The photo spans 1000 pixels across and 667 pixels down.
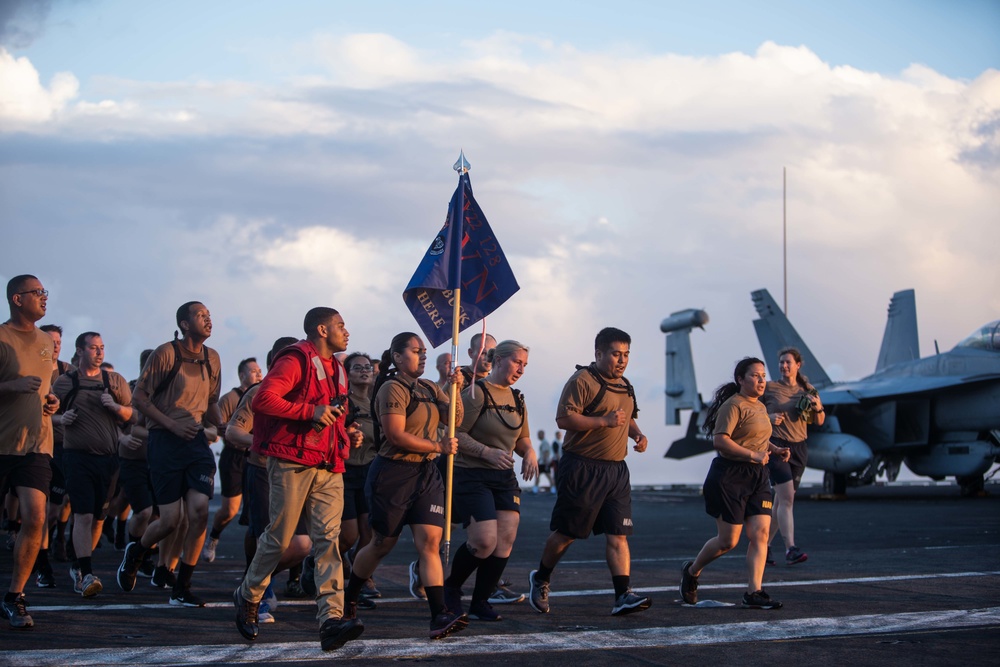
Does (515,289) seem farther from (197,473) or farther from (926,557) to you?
(926,557)

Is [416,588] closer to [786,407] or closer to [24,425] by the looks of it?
[24,425]

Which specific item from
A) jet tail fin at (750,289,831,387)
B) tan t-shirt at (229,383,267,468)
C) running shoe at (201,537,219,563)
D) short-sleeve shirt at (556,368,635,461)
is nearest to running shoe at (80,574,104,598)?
tan t-shirt at (229,383,267,468)

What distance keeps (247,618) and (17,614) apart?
1655mm

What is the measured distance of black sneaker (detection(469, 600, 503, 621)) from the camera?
7.70 metres

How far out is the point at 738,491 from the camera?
27.1ft

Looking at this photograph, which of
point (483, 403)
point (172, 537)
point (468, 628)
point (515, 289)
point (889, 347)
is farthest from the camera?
point (889, 347)

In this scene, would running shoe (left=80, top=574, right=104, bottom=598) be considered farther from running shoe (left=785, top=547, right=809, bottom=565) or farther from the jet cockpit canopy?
the jet cockpit canopy

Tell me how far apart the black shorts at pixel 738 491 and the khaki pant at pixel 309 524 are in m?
3.12

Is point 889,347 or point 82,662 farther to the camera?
point 889,347

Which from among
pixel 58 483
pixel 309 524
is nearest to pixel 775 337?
pixel 58 483

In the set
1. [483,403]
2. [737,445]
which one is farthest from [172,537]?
[737,445]

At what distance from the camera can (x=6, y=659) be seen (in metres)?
5.95

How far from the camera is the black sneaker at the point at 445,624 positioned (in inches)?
263

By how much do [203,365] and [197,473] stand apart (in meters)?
0.86
